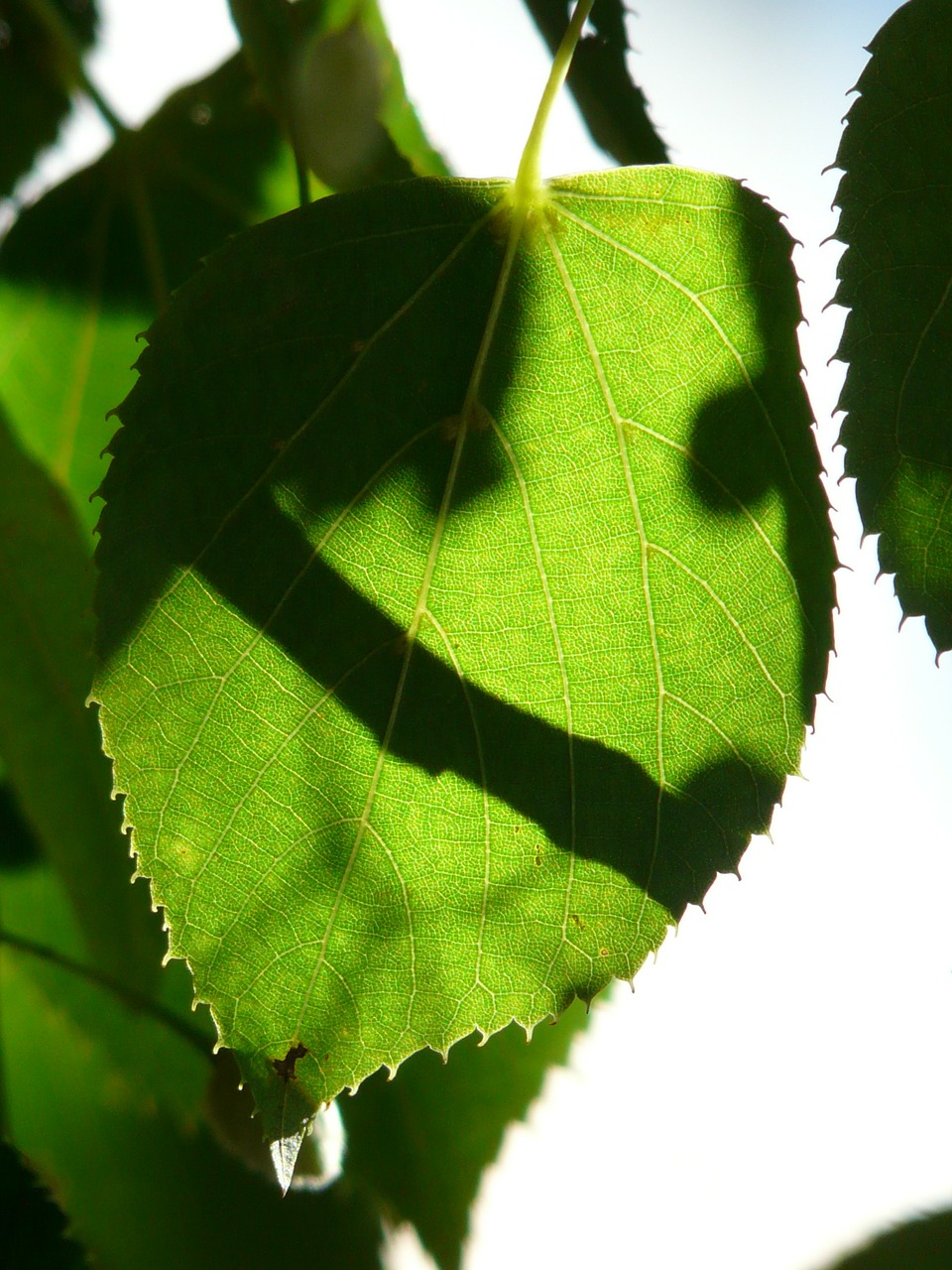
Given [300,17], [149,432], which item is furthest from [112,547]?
[300,17]

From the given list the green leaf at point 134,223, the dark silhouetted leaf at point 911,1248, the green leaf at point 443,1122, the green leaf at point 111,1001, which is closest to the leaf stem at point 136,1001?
the green leaf at point 111,1001

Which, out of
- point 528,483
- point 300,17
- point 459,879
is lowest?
point 459,879

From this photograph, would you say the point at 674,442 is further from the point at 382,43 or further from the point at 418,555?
the point at 382,43

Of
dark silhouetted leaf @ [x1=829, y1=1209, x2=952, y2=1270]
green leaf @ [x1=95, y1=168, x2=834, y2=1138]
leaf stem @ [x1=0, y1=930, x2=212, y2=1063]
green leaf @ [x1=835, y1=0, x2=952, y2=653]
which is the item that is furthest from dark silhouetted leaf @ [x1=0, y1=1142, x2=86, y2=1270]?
green leaf @ [x1=835, y1=0, x2=952, y2=653]

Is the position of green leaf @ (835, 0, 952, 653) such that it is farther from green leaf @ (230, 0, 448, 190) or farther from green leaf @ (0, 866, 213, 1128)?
green leaf @ (0, 866, 213, 1128)

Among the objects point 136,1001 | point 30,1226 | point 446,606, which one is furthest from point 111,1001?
point 446,606

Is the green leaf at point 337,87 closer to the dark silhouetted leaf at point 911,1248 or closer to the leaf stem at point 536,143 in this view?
the leaf stem at point 536,143
